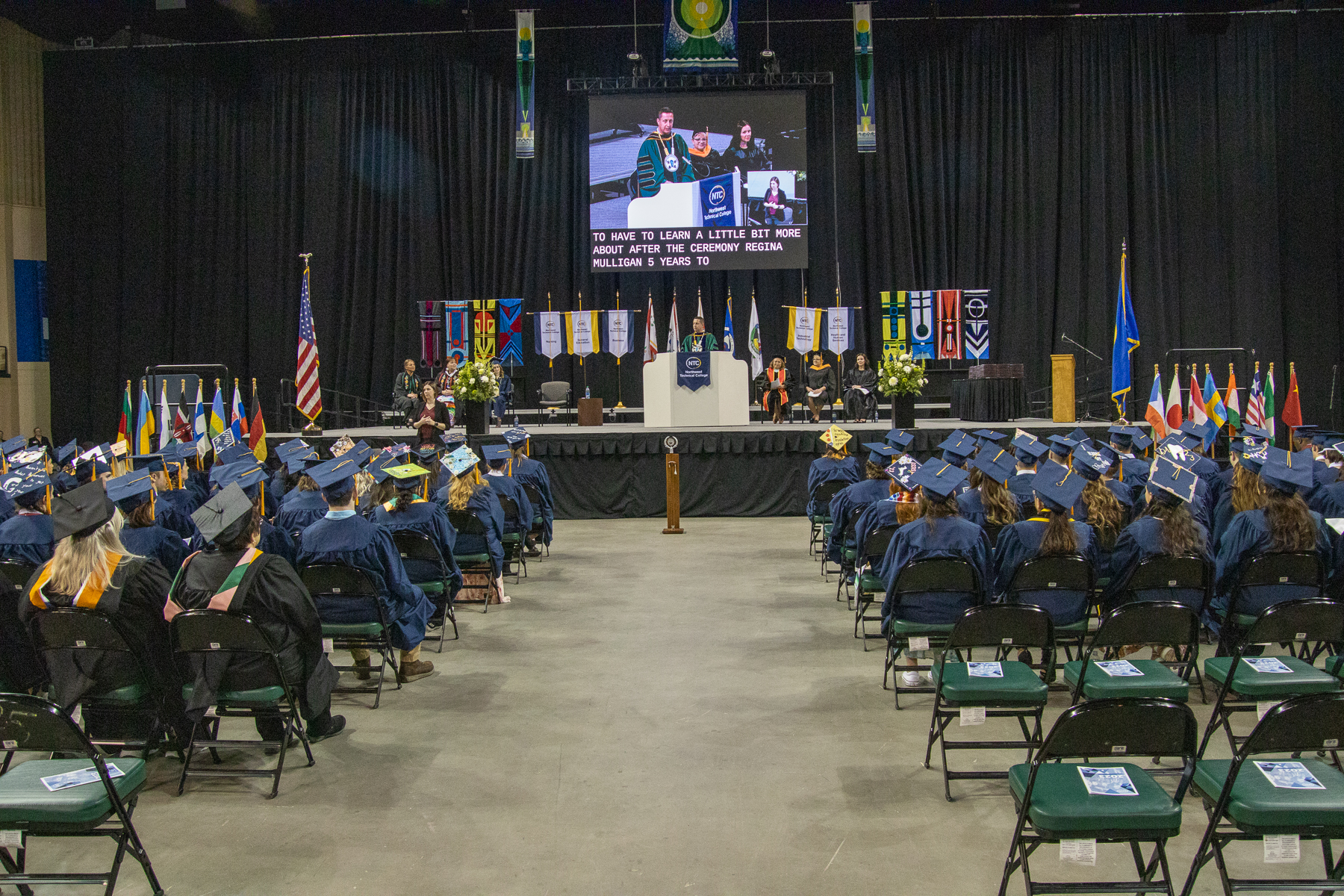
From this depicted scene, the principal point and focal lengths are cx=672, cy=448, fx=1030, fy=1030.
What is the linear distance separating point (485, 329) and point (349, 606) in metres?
11.8

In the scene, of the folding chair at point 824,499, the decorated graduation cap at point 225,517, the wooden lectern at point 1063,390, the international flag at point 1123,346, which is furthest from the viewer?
the international flag at point 1123,346

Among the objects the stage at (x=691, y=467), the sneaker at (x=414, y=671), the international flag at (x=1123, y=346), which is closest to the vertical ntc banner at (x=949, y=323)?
the international flag at (x=1123, y=346)

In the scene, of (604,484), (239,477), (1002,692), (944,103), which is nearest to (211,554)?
(239,477)

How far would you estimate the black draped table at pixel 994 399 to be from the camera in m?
14.0

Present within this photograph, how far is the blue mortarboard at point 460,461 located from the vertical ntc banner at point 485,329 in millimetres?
9360

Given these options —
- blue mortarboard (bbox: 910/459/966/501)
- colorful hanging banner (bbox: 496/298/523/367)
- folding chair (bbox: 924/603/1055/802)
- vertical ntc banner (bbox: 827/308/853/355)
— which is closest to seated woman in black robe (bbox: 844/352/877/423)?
vertical ntc banner (bbox: 827/308/853/355)

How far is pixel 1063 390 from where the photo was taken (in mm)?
13805

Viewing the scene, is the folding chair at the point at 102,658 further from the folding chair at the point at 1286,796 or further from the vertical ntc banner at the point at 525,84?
the vertical ntc banner at the point at 525,84

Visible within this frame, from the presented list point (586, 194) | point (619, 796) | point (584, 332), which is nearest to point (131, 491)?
point (619, 796)

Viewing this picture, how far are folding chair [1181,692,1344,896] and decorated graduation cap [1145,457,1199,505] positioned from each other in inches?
82.3

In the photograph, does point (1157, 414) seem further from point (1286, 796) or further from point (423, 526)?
point (1286, 796)

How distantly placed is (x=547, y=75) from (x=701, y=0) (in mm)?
4125

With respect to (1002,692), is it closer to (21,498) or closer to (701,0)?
(21,498)

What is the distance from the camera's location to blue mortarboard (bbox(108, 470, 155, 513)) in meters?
5.23
